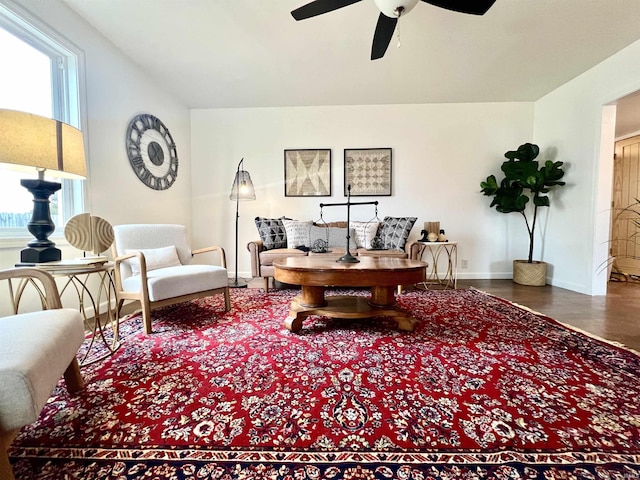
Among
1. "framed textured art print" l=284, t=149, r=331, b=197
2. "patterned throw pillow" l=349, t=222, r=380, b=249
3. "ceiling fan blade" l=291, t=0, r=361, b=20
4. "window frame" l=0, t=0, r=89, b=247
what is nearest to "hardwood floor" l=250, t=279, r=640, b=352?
"patterned throw pillow" l=349, t=222, r=380, b=249

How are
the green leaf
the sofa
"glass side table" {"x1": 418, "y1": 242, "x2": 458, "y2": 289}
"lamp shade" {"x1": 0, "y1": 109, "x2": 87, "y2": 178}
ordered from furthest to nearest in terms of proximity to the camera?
1. "glass side table" {"x1": 418, "y1": 242, "x2": 458, "y2": 289}
2. the green leaf
3. the sofa
4. "lamp shade" {"x1": 0, "y1": 109, "x2": 87, "y2": 178}

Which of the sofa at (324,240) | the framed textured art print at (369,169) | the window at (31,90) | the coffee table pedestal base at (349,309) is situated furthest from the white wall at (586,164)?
the window at (31,90)

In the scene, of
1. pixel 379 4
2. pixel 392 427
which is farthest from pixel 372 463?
pixel 379 4

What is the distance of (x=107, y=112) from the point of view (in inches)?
104

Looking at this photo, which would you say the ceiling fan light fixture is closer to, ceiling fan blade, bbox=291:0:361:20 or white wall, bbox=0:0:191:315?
ceiling fan blade, bbox=291:0:361:20

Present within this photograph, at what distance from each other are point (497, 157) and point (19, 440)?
17.2 ft

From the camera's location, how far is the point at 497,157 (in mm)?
4004

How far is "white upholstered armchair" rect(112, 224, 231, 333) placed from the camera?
1.95 meters

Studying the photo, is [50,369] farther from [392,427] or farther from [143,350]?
[392,427]

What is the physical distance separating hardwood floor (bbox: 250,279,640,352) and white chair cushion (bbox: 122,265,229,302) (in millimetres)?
1239

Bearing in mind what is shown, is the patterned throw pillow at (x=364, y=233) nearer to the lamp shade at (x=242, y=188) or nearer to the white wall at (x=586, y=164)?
the lamp shade at (x=242, y=188)

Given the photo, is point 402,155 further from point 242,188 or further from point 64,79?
point 64,79

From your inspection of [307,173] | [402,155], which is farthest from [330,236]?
[402,155]

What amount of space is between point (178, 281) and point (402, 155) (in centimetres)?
350
